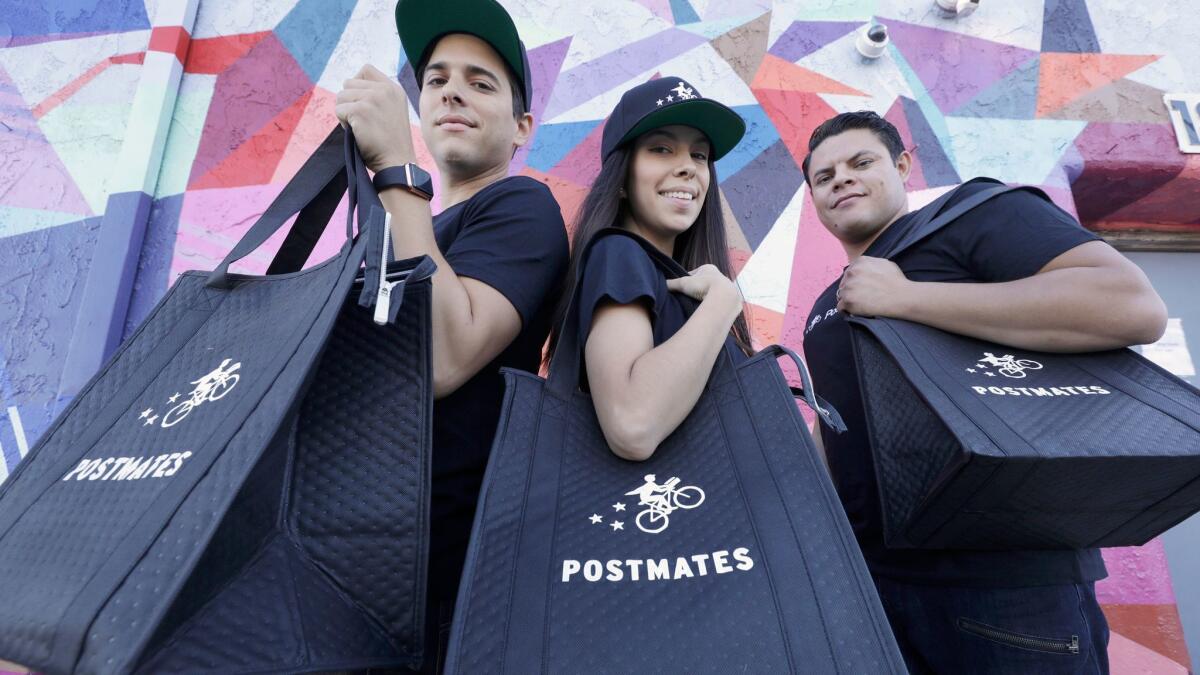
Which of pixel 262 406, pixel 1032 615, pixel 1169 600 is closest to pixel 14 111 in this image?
pixel 262 406

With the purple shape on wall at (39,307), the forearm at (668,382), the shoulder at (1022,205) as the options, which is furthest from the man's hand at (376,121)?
the purple shape on wall at (39,307)

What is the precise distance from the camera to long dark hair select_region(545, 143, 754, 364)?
4.92ft

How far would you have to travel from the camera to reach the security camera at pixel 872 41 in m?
2.98

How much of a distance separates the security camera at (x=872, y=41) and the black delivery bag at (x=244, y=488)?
9.07 feet

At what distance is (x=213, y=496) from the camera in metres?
0.65

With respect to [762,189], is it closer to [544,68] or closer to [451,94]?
[544,68]

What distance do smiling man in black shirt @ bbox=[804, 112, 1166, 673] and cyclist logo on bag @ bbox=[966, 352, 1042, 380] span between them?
0.11ft

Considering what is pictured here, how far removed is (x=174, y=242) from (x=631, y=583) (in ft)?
8.84

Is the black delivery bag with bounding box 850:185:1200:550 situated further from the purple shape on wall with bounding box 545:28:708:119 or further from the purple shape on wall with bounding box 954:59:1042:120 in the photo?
the purple shape on wall with bounding box 954:59:1042:120

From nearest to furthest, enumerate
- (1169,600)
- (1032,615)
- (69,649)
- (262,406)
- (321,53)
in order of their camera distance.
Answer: (69,649) < (262,406) < (1032,615) < (1169,600) < (321,53)

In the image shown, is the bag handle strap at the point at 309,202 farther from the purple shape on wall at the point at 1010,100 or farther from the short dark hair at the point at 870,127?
the purple shape on wall at the point at 1010,100

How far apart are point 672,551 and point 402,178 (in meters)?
0.70

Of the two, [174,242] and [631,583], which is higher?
[174,242]

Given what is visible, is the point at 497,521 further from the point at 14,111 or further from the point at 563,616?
the point at 14,111
